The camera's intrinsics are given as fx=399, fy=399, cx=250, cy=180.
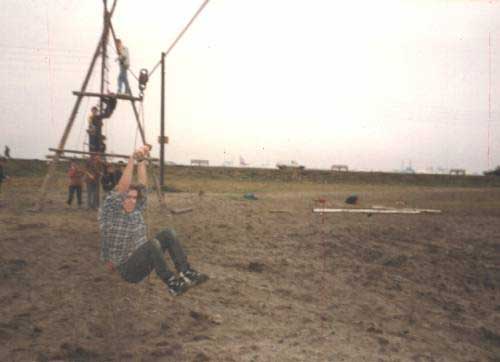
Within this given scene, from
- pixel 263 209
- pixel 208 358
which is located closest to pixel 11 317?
pixel 208 358

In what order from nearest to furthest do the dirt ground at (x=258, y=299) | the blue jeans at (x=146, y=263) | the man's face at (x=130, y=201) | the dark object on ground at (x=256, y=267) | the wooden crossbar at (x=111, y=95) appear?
the dirt ground at (x=258, y=299) → the blue jeans at (x=146, y=263) → the man's face at (x=130, y=201) → the dark object on ground at (x=256, y=267) → the wooden crossbar at (x=111, y=95)

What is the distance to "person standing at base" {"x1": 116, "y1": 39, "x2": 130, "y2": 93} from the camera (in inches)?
426

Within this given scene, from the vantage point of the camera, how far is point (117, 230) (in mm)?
4684

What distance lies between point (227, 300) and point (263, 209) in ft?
28.4

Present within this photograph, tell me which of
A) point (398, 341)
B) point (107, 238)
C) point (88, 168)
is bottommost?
point (398, 341)

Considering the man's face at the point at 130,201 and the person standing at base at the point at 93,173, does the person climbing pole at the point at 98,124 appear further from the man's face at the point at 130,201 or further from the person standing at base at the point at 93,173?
the man's face at the point at 130,201

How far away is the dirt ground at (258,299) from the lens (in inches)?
170

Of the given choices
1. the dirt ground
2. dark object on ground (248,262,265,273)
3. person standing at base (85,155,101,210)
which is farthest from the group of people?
dark object on ground (248,262,265,273)

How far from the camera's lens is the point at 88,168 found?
10.9 meters

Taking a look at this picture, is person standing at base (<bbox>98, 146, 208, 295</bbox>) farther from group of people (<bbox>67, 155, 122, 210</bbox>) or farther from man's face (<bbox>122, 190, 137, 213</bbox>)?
group of people (<bbox>67, 155, 122, 210</bbox>)

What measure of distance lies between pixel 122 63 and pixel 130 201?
24.6 ft

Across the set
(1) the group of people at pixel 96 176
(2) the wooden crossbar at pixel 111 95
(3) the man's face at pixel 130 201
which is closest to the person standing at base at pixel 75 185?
(1) the group of people at pixel 96 176

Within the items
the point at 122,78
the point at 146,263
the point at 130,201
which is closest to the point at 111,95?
the point at 122,78

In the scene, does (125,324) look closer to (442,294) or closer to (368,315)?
(368,315)
